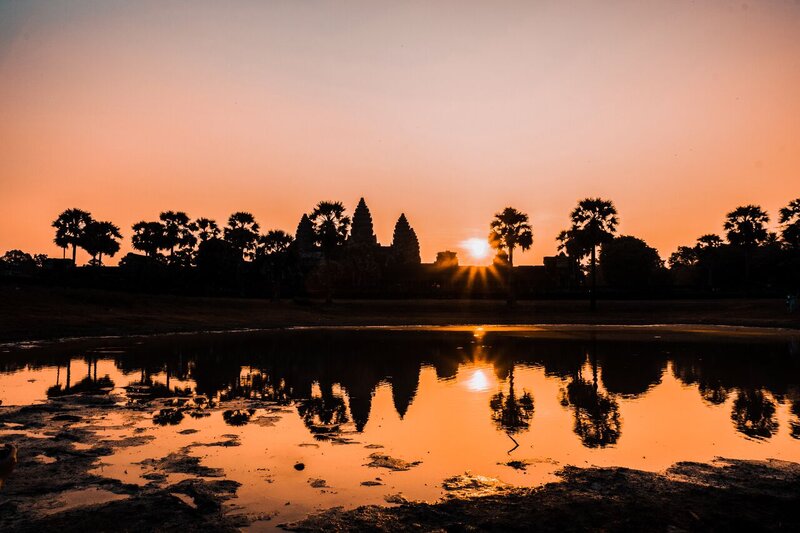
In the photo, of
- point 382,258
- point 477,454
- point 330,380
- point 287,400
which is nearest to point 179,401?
point 287,400

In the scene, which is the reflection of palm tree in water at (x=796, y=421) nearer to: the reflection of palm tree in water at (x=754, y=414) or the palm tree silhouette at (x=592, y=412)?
the reflection of palm tree in water at (x=754, y=414)

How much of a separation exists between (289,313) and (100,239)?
43.3 metres

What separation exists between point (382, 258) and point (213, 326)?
7479 cm

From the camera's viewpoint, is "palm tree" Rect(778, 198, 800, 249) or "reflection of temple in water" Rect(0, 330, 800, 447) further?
"palm tree" Rect(778, 198, 800, 249)

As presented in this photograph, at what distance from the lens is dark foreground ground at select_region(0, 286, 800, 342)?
140 ft

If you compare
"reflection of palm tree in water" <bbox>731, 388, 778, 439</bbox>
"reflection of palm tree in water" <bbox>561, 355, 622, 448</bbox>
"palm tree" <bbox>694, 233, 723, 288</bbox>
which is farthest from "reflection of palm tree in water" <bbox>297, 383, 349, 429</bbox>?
"palm tree" <bbox>694, 233, 723, 288</bbox>

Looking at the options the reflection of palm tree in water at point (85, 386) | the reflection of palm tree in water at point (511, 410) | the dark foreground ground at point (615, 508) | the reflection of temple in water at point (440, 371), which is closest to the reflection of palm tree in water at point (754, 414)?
the reflection of temple in water at point (440, 371)

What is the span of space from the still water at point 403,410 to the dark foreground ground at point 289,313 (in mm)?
10094

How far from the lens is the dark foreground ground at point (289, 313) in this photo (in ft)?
140

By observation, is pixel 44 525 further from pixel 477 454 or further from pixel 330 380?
pixel 330 380

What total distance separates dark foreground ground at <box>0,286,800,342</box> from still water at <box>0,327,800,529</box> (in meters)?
10.1

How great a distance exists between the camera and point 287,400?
717 inches

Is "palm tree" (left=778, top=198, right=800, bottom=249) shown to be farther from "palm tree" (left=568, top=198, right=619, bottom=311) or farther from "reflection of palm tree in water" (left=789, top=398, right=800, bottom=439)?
"reflection of palm tree in water" (left=789, top=398, right=800, bottom=439)

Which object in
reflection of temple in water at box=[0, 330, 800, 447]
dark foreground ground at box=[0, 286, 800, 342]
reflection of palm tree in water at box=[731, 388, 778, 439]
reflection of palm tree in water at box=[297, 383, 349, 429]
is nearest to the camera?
reflection of palm tree in water at box=[731, 388, 778, 439]
